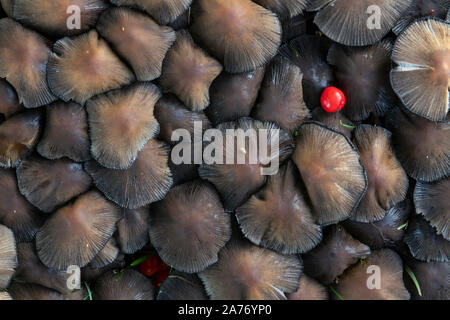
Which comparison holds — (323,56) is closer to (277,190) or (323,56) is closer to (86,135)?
(277,190)

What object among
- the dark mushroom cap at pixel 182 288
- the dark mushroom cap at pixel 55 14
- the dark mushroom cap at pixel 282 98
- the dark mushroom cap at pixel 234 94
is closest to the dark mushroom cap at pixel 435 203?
the dark mushroom cap at pixel 282 98

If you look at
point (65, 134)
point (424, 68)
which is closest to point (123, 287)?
point (65, 134)

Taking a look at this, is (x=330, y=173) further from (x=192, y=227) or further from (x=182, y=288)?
(x=182, y=288)

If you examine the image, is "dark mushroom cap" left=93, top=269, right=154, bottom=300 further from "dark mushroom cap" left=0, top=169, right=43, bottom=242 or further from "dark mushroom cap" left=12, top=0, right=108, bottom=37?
"dark mushroom cap" left=12, top=0, right=108, bottom=37

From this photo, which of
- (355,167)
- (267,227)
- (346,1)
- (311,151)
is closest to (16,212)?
(267,227)

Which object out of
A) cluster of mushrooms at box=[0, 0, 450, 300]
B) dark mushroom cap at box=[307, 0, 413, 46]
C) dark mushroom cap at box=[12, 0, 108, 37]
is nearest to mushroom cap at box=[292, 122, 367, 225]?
cluster of mushrooms at box=[0, 0, 450, 300]

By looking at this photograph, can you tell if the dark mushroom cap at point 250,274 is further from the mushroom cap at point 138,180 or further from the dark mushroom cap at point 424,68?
the dark mushroom cap at point 424,68
